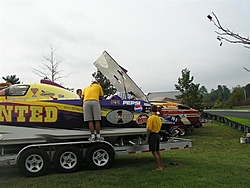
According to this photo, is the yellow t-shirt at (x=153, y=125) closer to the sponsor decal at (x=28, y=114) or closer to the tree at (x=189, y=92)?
the sponsor decal at (x=28, y=114)

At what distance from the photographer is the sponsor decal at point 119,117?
8.05 metres

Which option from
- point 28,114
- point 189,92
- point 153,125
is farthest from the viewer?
point 189,92

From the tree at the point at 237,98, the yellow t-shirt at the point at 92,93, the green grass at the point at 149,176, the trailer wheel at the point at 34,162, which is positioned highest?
the tree at the point at 237,98

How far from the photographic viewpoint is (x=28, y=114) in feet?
24.3

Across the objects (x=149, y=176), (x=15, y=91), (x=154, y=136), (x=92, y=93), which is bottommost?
(x=149, y=176)

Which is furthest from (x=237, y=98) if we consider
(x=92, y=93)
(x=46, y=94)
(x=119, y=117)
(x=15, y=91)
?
(x=15, y=91)

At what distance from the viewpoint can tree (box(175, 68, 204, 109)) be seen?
2851 centimetres

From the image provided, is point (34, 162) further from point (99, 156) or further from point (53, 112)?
point (99, 156)

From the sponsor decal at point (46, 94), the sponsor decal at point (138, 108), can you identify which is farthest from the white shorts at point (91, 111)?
the sponsor decal at point (138, 108)

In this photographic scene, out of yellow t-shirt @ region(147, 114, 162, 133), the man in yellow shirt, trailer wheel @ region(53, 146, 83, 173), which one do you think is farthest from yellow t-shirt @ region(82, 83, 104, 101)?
yellow t-shirt @ region(147, 114, 162, 133)

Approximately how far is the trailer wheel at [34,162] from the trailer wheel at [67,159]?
25 cm

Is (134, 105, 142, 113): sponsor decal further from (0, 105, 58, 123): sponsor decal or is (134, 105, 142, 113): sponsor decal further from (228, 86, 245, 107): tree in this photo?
(228, 86, 245, 107): tree

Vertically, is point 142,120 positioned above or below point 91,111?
below

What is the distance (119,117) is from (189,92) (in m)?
21.7
